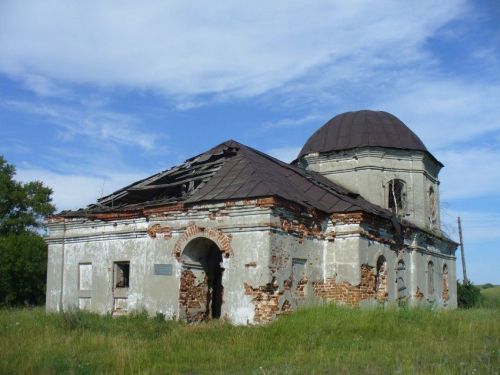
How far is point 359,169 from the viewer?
18.2 meters

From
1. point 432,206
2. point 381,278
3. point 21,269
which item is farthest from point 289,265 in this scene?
point 21,269

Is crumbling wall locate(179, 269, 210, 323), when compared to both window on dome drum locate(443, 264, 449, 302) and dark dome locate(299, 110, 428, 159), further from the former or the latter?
window on dome drum locate(443, 264, 449, 302)

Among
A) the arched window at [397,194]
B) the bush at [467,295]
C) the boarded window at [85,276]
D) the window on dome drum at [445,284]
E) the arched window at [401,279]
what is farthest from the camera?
the bush at [467,295]

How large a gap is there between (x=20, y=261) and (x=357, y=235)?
16.9 meters

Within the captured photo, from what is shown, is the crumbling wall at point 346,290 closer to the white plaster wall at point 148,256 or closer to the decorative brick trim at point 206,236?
the white plaster wall at point 148,256

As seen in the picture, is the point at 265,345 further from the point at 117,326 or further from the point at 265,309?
the point at 117,326

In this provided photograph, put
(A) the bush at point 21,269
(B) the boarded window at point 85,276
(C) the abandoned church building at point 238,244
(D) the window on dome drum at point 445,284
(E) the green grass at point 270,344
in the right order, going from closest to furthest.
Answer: (E) the green grass at point 270,344
(C) the abandoned church building at point 238,244
(B) the boarded window at point 85,276
(D) the window on dome drum at point 445,284
(A) the bush at point 21,269

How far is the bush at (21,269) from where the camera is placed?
24.8 m

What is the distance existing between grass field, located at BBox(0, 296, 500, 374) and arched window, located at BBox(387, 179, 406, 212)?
6104mm

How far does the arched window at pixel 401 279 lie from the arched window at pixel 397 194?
98.1 inches

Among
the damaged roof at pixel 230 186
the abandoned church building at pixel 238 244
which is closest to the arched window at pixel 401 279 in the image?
the abandoned church building at pixel 238 244

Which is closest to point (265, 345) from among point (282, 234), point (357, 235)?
point (282, 234)

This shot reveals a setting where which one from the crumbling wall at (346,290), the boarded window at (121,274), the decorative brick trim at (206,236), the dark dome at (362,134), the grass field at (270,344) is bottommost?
the grass field at (270,344)

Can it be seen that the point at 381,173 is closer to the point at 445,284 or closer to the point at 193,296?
the point at 445,284
